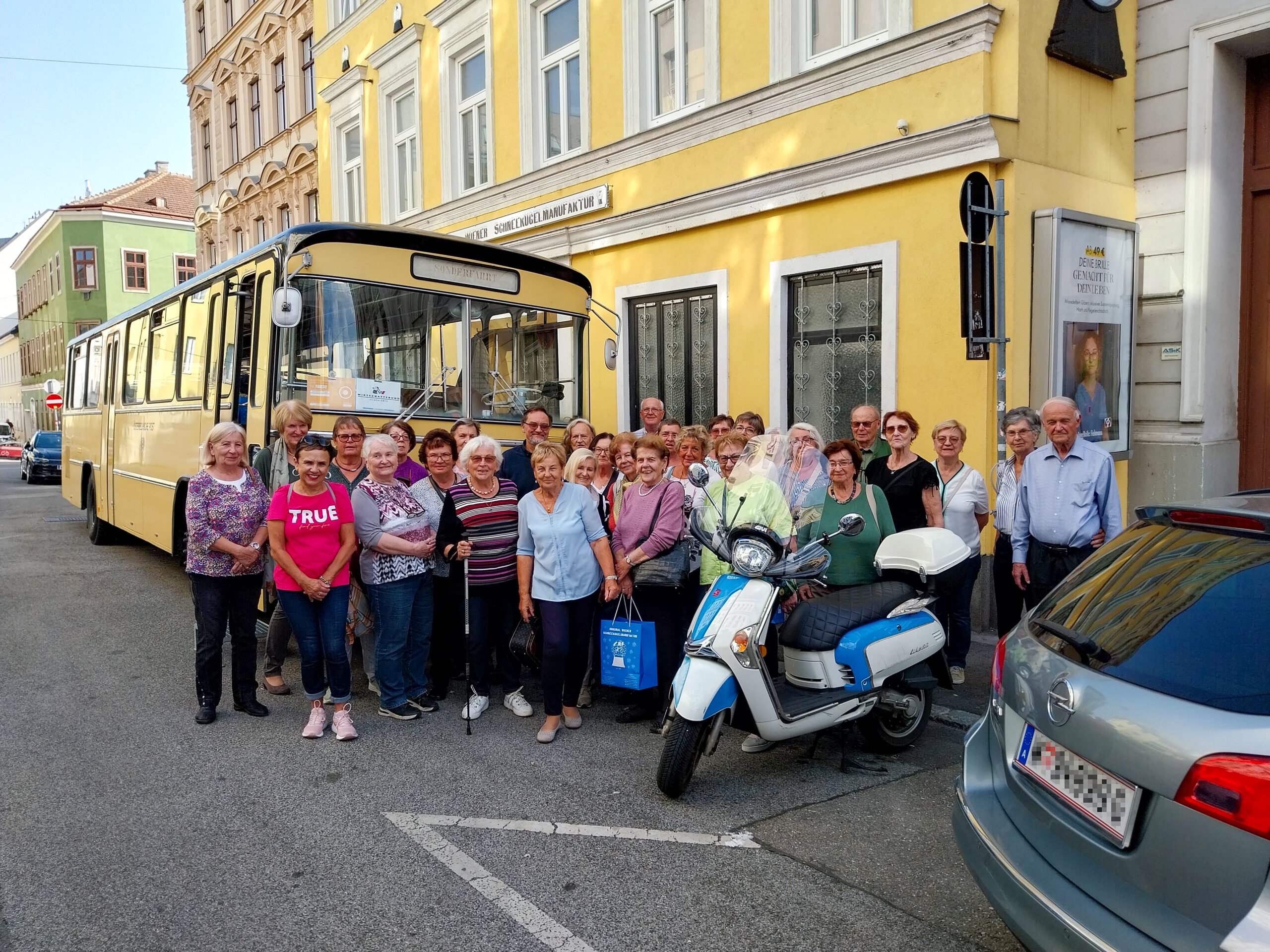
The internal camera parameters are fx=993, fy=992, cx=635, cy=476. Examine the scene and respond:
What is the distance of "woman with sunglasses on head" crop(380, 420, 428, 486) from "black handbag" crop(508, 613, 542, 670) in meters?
1.10

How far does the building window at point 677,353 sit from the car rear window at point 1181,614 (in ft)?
27.0

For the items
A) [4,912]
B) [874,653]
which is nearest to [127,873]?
[4,912]

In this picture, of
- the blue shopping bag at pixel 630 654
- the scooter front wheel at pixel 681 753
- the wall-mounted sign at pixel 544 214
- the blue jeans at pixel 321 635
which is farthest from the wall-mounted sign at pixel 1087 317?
the blue jeans at pixel 321 635

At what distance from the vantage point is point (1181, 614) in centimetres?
244

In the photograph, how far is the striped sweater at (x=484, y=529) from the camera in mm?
5570

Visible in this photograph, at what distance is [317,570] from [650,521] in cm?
181

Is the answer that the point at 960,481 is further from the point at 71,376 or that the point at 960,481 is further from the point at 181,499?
the point at 71,376

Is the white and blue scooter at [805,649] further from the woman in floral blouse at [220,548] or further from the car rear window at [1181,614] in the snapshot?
the woman in floral blouse at [220,548]

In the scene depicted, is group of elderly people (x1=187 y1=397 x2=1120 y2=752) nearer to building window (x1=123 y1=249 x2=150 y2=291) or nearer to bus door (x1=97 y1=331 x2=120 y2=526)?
bus door (x1=97 y1=331 x2=120 y2=526)

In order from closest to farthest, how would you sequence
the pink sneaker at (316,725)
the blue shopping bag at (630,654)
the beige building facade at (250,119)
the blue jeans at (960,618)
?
the blue shopping bag at (630,654) < the pink sneaker at (316,725) < the blue jeans at (960,618) < the beige building facade at (250,119)

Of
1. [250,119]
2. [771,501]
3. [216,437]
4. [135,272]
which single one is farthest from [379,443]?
[135,272]

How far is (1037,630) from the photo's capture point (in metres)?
2.92

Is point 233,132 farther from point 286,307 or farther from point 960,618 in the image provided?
point 960,618

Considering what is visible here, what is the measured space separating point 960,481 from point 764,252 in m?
4.74
